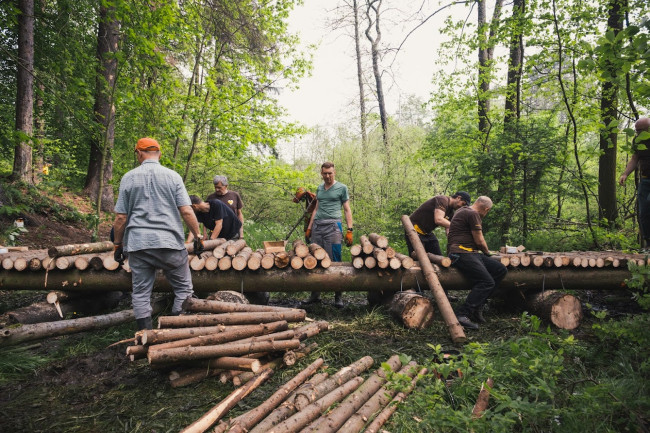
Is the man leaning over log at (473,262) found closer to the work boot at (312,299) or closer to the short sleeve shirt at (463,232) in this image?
the short sleeve shirt at (463,232)

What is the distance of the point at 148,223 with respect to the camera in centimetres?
342

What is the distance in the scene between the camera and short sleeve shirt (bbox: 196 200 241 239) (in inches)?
219

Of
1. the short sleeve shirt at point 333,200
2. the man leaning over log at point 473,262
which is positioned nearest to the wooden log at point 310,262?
the short sleeve shirt at point 333,200

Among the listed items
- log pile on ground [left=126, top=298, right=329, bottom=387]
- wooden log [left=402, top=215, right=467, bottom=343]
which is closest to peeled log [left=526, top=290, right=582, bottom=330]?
wooden log [left=402, top=215, right=467, bottom=343]

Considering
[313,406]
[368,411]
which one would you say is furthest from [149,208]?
[368,411]

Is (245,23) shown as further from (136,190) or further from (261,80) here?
(136,190)

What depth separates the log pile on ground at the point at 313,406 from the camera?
2180mm

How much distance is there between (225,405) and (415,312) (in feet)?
8.65

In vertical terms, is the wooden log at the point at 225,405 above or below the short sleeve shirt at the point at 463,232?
below

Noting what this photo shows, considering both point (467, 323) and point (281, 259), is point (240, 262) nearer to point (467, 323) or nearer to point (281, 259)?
point (281, 259)

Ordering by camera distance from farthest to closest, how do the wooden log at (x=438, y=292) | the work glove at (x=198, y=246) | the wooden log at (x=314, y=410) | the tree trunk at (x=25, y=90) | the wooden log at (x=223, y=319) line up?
1. the tree trunk at (x=25, y=90)
2. the work glove at (x=198, y=246)
3. the wooden log at (x=438, y=292)
4. the wooden log at (x=223, y=319)
5. the wooden log at (x=314, y=410)

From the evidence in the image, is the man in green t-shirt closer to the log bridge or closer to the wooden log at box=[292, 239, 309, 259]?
the log bridge

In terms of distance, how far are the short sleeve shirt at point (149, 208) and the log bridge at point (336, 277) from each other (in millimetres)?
1217

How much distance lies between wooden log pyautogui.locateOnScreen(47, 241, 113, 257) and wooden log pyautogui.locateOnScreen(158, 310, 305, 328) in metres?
2.33
